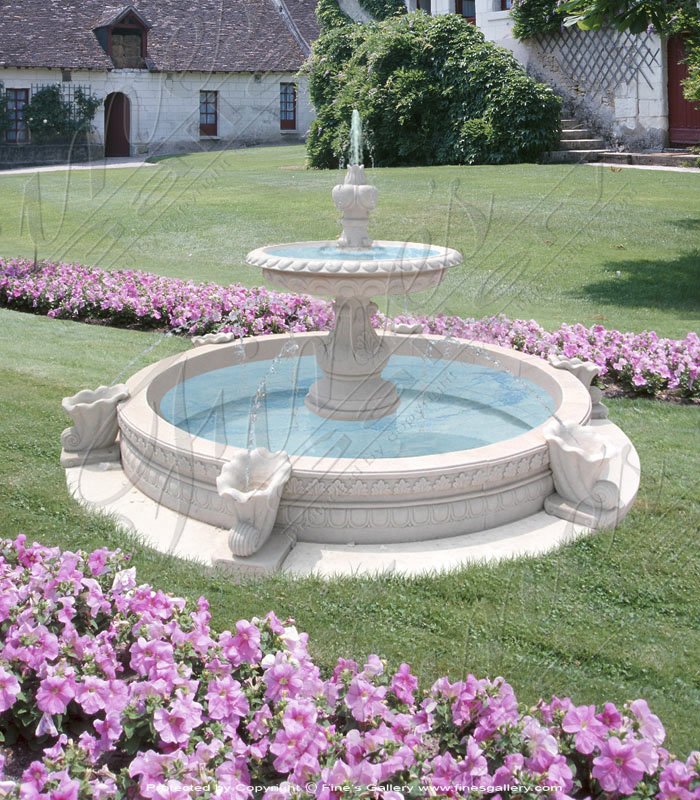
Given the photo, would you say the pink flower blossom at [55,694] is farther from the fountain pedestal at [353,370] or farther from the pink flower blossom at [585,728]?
the fountain pedestal at [353,370]

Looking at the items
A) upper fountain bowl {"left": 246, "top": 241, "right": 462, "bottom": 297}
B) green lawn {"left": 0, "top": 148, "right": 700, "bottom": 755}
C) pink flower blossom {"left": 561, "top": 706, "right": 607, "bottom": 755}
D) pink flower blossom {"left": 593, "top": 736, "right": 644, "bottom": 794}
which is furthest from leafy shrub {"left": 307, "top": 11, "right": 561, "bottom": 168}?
pink flower blossom {"left": 593, "top": 736, "right": 644, "bottom": 794}

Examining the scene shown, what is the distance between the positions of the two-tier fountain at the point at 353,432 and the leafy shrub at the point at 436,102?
1574 cm

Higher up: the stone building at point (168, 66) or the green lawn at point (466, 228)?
the stone building at point (168, 66)

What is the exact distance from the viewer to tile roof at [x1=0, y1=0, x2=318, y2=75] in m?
32.7

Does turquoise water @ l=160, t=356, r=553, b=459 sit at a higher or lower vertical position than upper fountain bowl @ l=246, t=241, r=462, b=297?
lower

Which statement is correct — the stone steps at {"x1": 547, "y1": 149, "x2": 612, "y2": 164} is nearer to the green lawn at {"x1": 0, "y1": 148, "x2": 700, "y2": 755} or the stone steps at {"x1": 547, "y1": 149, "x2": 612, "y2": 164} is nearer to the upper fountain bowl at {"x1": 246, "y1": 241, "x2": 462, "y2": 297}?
the green lawn at {"x1": 0, "y1": 148, "x2": 700, "y2": 755}

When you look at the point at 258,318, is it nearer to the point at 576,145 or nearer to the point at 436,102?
the point at 436,102

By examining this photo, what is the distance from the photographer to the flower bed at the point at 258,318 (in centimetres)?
866

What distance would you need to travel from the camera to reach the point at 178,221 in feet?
62.4

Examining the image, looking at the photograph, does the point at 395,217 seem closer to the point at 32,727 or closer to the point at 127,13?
the point at 32,727

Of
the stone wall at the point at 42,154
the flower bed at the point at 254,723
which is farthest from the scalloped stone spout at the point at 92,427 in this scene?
the stone wall at the point at 42,154

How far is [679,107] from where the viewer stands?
2195 cm

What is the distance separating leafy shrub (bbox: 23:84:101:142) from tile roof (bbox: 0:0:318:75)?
1008mm

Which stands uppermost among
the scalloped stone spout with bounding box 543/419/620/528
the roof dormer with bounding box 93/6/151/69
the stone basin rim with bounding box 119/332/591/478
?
the roof dormer with bounding box 93/6/151/69
